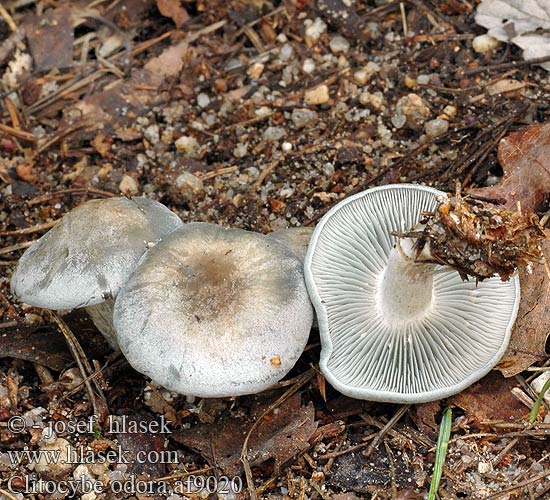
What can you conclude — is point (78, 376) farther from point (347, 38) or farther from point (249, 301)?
point (347, 38)

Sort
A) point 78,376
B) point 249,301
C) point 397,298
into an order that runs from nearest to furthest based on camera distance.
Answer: point 249,301
point 397,298
point 78,376

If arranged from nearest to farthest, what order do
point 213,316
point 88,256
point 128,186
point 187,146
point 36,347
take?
point 213,316
point 88,256
point 36,347
point 128,186
point 187,146

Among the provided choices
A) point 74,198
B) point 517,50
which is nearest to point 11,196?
point 74,198

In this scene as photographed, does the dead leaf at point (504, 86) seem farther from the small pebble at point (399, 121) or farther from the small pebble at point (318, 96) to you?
the small pebble at point (318, 96)

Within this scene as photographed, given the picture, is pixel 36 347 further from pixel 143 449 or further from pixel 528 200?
pixel 528 200

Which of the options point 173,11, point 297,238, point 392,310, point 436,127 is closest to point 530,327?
point 392,310

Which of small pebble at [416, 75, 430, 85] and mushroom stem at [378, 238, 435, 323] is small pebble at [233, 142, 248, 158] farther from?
mushroom stem at [378, 238, 435, 323]
